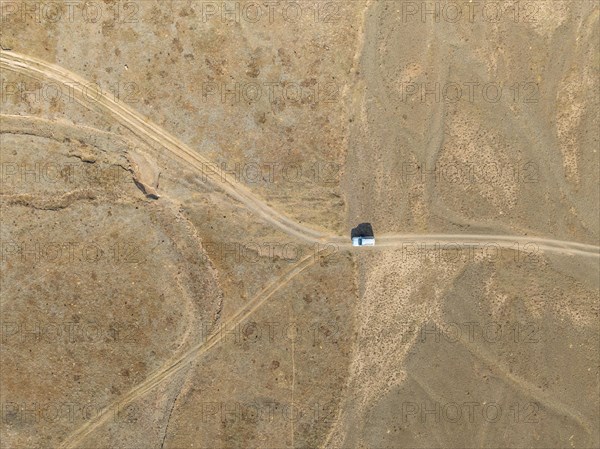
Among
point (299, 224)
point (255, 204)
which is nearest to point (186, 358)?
point (255, 204)

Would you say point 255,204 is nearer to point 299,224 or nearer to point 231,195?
point 231,195

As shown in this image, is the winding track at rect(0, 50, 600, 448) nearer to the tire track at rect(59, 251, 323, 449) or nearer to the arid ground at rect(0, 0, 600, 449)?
the tire track at rect(59, 251, 323, 449)

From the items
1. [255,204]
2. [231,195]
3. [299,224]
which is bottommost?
[299,224]

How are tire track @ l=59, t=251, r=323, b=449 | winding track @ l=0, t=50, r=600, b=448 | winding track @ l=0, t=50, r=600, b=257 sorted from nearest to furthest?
1. tire track @ l=59, t=251, r=323, b=449
2. winding track @ l=0, t=50, r=600, b=448
3. winding track @ l=0, t=50, r=600, b=257

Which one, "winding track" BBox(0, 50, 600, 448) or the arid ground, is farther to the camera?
"winding track" BBox(0, 50, 600, 448)

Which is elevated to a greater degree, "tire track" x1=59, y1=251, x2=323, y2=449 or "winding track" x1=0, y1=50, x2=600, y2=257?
"winding track" x1=0, y1=50, x2=600, y2=257

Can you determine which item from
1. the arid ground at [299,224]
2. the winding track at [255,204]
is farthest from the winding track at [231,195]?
the arid ground at [299,224]

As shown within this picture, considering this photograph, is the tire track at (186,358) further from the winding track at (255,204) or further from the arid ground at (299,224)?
the winding track at (255,204)

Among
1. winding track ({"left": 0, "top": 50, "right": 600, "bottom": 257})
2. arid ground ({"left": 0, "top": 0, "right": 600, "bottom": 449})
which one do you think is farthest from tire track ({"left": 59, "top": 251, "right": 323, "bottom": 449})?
winding track ({"left": 0, "top": 50, "right": 600, "bottom": 257})

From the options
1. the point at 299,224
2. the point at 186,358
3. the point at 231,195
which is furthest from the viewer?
the point at 299,224
